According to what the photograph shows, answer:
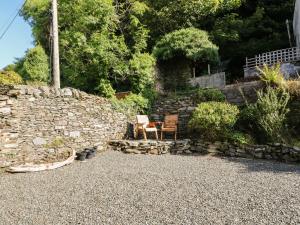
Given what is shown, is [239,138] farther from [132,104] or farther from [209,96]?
[132,104]

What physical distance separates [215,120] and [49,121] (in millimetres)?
4565

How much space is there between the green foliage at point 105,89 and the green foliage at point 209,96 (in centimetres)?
334

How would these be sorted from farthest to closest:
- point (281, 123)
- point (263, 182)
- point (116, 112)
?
point (116, 112), point (281, 123), point (263, 182)

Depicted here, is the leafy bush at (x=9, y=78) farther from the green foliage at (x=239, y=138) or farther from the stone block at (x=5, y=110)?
the green foliage at (x=239, y=138)

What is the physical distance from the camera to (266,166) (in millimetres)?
6547

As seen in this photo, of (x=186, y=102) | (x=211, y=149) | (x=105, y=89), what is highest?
(x=105, y=89)

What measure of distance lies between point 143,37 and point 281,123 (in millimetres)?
7386

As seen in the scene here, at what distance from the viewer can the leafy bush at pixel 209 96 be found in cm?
1012

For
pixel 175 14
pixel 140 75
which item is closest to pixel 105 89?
pixel 140 75

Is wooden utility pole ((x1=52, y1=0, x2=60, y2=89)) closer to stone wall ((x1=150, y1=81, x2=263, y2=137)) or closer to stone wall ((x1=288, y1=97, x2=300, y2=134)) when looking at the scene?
stone wall ((x1=150, y1=81, x2=263, y2=137))

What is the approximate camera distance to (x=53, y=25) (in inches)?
346

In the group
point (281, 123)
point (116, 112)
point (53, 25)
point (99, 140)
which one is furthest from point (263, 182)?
point (53, 25)

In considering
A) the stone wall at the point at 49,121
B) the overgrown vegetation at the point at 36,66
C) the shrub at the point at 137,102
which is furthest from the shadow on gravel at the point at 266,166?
the overgrown vegetation at the point at 36,66

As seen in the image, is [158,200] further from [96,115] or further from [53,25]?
[53,25]
